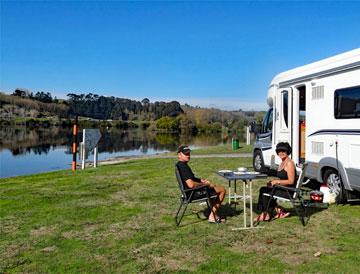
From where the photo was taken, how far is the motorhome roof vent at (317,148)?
28.2ft

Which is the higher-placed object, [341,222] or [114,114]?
[114,114]

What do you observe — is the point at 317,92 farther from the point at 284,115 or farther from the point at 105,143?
the point at 105,143

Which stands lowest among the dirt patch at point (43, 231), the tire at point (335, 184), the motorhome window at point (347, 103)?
the dirt patch at point (43, 231)

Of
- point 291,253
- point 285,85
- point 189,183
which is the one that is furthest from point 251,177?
point 285,85

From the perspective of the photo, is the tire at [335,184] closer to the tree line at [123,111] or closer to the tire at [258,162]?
the tire at [258,162]

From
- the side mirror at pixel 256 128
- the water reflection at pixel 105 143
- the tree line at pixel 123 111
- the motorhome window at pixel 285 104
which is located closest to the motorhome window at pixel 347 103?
the motorhome window at pixel 285 104

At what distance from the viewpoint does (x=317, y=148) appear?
28.7 feet

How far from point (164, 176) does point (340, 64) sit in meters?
6.58

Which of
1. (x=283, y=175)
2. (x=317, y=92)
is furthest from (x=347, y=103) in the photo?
(x=283, y=175)

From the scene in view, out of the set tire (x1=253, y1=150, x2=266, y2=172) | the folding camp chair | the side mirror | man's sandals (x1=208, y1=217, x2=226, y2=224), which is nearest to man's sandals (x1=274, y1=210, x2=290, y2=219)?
man's sandals (x1=208, y1=217, x2=226, y2=224)

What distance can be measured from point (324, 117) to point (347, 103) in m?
0.82

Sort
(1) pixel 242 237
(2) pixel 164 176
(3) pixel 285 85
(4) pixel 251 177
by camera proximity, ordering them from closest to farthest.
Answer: (1) pixel 242 237 < (4) pixel 251 177 < (3) pixel 285 85 < (2) pixel 164 176

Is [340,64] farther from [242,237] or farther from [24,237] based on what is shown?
[24,237]

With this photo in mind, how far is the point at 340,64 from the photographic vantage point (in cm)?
792
